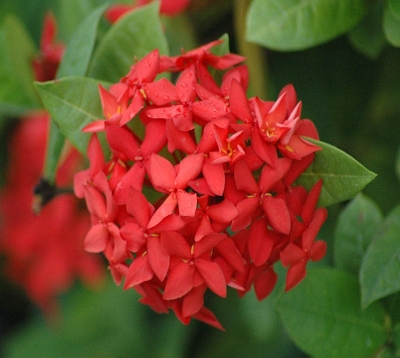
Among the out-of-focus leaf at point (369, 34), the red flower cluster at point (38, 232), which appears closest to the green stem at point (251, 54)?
the out-of-focus leaf at point (369, 34)

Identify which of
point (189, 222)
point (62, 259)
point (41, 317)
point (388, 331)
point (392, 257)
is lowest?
point (41, 317)

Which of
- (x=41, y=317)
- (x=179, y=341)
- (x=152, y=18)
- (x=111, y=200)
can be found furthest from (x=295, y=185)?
(x=41, y=317)

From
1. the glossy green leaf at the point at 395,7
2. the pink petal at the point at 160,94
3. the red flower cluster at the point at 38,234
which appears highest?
the glossy green leaf at the point at 395,7

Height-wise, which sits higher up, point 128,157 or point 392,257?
point 128,157

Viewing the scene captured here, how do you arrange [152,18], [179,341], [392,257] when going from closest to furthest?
[392,257]
[152,18]
[179,341]

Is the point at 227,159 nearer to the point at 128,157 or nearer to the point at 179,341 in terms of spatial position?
the point at 128,157

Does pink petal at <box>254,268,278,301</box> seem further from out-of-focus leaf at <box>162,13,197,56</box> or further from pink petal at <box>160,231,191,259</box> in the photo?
out-of-focus leaf at <box>162,13,197,56</box>

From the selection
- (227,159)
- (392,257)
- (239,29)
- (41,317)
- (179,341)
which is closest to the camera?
(227,159)

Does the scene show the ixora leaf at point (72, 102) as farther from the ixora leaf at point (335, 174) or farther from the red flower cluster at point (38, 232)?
the red flower cluster at point (38, 232)
